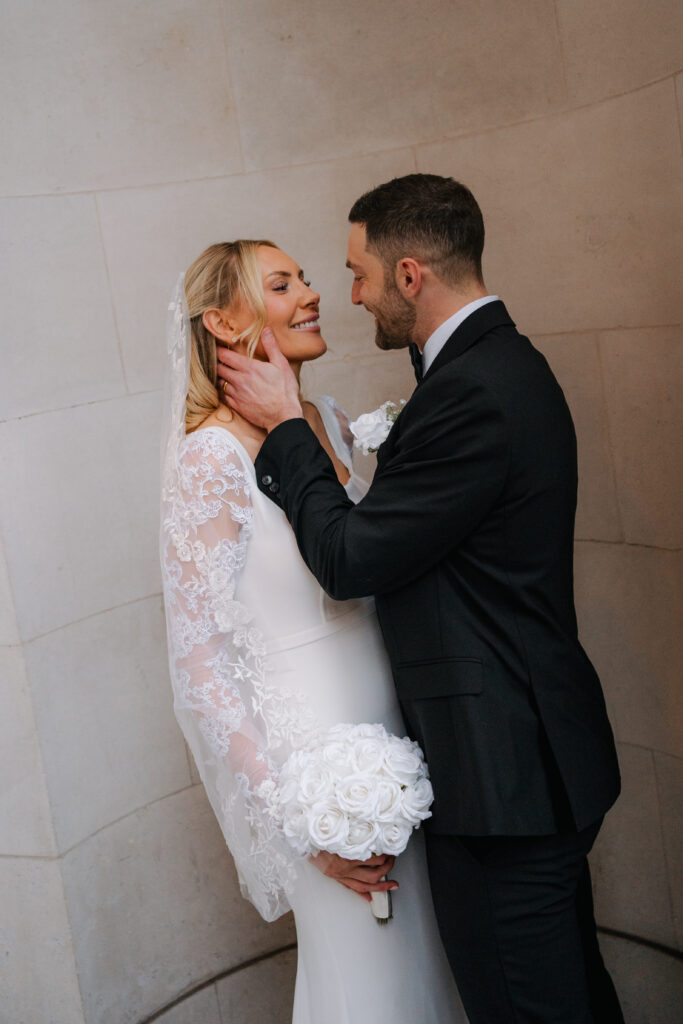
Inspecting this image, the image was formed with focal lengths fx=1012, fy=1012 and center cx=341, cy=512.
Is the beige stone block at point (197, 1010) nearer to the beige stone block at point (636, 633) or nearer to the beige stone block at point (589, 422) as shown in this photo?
the beige stone block at point (636, 633)

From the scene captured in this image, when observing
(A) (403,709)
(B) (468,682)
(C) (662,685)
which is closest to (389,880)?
(A) (403,709)

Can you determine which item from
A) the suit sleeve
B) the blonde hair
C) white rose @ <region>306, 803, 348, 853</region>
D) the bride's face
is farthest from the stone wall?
white rose @ <region>306, 803, 348, 853</region>

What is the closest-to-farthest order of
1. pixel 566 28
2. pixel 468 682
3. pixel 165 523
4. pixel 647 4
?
pixel 468 682, pixel 165 523, pixel 647 4, pixel 566 28

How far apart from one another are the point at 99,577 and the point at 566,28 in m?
1.88

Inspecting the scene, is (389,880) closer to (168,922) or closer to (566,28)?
(168,922)

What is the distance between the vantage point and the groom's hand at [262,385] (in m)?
2.03

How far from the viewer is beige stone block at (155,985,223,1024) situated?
2887mm

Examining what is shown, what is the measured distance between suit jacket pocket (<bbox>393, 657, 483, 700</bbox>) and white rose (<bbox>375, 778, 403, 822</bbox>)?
171 mm

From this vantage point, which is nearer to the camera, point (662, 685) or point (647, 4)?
point (647, 4)

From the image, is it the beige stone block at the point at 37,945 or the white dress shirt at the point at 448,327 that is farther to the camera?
the beige stone block at the point at 37,945

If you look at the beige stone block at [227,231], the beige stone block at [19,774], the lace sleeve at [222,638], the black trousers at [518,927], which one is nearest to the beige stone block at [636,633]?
the black trousers at [518,927]

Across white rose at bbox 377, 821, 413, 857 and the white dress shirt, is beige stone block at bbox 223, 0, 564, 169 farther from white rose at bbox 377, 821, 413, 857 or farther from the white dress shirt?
white rose at bbox 377, 821, 413, 857

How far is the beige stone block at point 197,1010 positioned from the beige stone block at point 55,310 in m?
1.73

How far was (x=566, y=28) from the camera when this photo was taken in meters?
2.59
